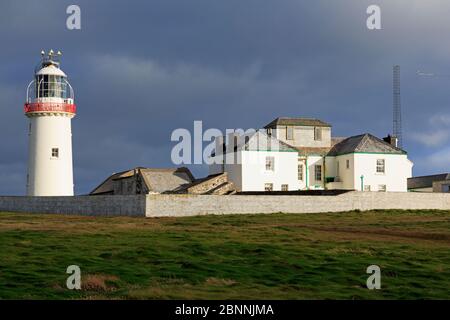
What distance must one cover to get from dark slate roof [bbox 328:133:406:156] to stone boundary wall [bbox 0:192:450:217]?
30.4 feet

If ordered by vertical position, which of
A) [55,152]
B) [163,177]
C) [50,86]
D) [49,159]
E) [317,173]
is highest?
[50,86]

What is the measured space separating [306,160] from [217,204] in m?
20.1

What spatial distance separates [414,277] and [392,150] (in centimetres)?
4327

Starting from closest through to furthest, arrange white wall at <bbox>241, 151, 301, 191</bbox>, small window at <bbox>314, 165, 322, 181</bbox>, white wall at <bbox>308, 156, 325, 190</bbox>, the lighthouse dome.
A: the lighthouse dome
white wall at <bbox>241, 151, 301, 191</bbox>
white wall at <bbox>308, 156, 325, 190</bbox>
small window at <bbox>314, 165, 322, 181</bbox>

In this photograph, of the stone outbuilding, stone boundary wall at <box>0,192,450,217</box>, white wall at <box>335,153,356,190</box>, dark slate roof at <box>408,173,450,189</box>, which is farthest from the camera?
dark slate roof at <box>408,173,450,189</box>

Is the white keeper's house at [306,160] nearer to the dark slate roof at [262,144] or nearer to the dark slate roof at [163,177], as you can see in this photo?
the dark slate roof at [262,144]

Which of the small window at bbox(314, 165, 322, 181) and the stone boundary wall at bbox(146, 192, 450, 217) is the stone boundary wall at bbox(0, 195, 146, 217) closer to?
the stone boundary wall at bbox(146, 192, 450, 217)

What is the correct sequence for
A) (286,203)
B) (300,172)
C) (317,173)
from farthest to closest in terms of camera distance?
1. (317,173)
2. (300,172)
3. (286,203)

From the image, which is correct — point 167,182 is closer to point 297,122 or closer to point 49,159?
point 49,159

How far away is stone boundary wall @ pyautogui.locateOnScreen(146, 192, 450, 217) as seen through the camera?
4922 cm

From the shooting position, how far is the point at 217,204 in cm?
5072

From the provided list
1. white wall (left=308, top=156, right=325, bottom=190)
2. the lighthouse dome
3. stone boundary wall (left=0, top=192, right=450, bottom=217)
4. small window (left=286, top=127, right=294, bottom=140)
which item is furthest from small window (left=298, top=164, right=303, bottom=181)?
the lighthouse dome

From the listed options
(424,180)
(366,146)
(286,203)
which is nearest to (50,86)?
(286,203)

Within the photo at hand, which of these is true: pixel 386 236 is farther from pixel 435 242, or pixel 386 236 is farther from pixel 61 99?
pixel 61 99
